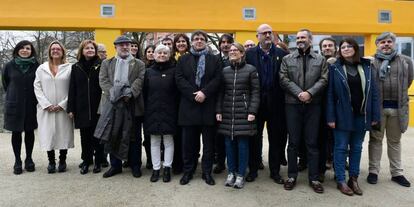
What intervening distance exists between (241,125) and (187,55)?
109 cm

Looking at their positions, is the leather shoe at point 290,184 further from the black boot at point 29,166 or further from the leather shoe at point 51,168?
the black boot at point 29,166

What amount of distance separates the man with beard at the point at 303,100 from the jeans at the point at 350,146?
0.23m

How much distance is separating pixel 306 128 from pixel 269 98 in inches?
22.2

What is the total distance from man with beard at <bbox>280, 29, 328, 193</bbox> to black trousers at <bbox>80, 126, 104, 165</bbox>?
2572mm

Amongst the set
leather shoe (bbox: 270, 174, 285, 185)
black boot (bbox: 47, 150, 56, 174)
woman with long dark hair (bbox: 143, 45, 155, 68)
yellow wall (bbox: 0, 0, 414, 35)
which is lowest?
leather shoe (bbox: 270, 174, 285, 185)

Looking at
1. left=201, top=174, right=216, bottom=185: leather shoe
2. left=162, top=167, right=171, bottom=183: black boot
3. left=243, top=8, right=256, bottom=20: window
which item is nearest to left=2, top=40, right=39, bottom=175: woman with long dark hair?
left=162, top=167, right=171, bottom=183: black boot

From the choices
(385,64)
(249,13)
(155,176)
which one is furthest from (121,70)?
(249,13)

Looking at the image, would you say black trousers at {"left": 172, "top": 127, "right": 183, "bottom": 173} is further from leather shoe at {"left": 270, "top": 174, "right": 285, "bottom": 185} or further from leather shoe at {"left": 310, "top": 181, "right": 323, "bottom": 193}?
leather shoe at {"left": 310, "top": 181, "right": 323, "bottom": 193}

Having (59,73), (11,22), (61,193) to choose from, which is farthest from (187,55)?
(11,22)

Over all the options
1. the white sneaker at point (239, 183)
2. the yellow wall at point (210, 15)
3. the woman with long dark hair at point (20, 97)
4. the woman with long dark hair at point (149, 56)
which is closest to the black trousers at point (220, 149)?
the white sneaker at point (239, 183)

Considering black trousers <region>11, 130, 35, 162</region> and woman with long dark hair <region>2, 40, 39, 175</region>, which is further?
black trousers <region>11, 130, 35, 162</region>

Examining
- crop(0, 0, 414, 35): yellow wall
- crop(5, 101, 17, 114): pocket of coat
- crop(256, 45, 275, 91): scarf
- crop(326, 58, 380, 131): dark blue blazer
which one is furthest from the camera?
crop(0, 0, 414, 35): yellow wall

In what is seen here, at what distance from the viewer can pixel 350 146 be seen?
4.31 meters

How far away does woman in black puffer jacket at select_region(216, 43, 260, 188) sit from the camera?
423 centimetres
